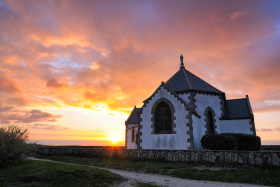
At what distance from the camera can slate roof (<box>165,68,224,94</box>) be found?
23.8 metres

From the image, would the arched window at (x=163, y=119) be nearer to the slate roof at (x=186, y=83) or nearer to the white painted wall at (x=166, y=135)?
the white painted wall at (x=166, y=135)

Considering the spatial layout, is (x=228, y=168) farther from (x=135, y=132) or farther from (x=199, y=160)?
(x=135, y=132)

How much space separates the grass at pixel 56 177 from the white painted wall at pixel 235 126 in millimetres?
17944

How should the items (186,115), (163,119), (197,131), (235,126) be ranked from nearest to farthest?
(186,115)
(163,119)
(197,131)
(235,126)

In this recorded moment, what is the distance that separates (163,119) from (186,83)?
6599mm

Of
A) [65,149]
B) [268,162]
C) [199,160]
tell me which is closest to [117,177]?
[199,160]

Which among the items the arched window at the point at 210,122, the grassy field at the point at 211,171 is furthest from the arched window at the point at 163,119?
the arched window at the point at 210,122

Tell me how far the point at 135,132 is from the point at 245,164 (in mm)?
19098

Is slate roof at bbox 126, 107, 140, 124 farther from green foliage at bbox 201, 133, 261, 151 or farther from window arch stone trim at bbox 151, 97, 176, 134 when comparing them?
green foliage at bbox 201, 133, 261, 151

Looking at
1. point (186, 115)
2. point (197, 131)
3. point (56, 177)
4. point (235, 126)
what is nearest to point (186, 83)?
point (186, 115)

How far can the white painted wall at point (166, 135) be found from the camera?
19172 millimetres

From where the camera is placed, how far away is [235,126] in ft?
79.3

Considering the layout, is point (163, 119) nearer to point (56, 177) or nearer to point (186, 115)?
point (186, 115)

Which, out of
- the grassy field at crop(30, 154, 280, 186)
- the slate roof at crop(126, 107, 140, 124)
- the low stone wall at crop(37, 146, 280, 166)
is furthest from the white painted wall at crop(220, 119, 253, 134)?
the slate roof at crop(126, 107, 140, 124)
